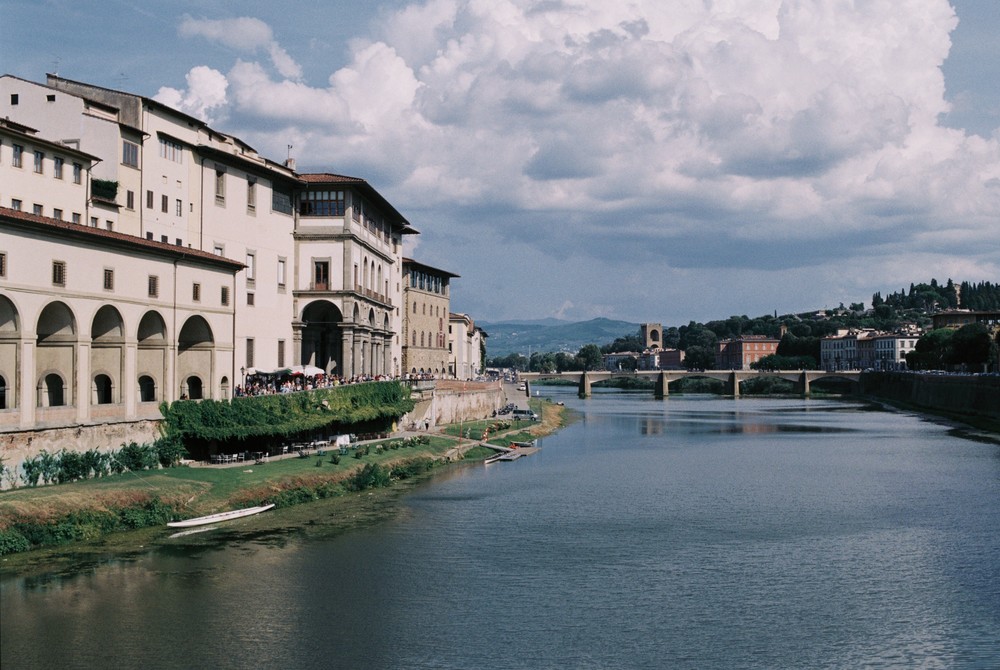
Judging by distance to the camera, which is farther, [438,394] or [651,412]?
[651,412]

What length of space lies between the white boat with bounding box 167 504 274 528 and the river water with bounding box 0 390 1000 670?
46.1 inches

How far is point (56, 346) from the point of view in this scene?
4269 cm

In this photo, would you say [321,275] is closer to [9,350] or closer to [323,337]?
[323,337]

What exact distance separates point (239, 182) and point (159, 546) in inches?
1265

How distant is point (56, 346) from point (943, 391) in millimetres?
118476

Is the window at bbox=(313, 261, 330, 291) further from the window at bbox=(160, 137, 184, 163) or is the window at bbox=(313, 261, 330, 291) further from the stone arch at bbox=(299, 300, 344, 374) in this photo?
the window at bbox=(160, 137, 184, 163)

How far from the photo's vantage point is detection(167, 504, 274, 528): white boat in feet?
130

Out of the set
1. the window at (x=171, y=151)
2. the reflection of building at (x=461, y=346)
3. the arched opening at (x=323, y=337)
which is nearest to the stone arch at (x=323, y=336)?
the arched opening at (x=323, y=337)

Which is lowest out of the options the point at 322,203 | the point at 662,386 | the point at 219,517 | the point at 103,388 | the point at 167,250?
the point at 219,517

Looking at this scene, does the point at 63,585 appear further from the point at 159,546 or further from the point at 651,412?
the point at 651,412

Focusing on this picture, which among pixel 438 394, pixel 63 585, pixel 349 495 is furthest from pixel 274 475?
pixel 438 394

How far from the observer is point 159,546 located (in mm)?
36531

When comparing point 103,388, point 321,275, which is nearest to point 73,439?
point 103,388

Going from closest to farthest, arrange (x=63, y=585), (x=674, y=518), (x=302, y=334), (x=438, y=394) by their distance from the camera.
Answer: (x=63, y=585) < (x=674, y=518) < (x=302, y=334) < (x=438, y=394)
